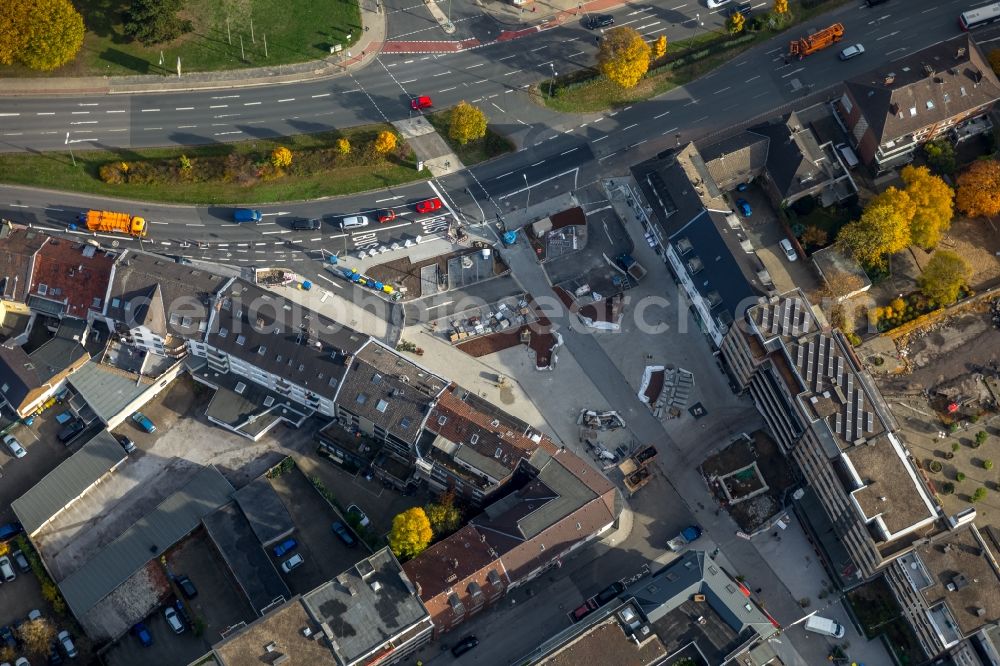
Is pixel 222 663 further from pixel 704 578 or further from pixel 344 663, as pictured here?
pixel 704 578

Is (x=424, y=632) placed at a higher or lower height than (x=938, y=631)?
lower

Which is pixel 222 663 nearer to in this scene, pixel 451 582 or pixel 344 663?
pixel 344 663

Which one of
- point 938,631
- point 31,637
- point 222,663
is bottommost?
point 31,637

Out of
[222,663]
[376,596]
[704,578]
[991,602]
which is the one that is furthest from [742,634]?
[222,663]

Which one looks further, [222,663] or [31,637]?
[31,637]

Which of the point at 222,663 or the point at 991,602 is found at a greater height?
the point at 991,602

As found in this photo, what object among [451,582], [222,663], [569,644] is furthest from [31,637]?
[569,644]

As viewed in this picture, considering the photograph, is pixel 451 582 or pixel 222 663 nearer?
pixel 222 663
